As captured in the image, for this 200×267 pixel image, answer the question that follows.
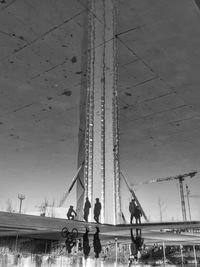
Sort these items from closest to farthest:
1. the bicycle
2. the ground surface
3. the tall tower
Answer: the bicycle
the tall tower
the ground surface

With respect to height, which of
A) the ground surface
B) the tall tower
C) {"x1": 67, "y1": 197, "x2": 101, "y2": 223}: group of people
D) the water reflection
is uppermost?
the ground surface

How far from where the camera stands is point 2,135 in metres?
4.12

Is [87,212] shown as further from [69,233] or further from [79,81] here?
[79,81]

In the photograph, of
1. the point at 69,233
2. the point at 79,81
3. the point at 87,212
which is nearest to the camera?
the point at 69,233

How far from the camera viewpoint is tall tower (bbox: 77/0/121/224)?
6.22 ft

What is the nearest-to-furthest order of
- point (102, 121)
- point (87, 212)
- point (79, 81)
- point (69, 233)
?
point (69, 233)
point (87, 212)
point (102, 121)
point (79, 81)

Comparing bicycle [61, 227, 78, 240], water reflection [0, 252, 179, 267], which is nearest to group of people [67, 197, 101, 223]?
bicycle [61, 227, 78, 240]

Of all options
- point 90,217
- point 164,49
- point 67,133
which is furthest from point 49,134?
point 90,217

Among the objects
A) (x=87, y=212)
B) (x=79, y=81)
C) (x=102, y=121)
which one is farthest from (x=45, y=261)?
(x=79, y=81)

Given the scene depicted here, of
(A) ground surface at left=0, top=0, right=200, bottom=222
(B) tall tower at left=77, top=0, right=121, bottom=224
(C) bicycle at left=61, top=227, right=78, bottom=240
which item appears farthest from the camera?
(A) ground surface at left=0, top=0, right=200, bottom=222

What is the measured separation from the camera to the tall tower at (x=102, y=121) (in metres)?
1.90

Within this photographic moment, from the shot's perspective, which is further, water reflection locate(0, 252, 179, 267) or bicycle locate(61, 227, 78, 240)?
water reflection locate(0, 252, 179, 267)

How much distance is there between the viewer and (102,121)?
2.11m

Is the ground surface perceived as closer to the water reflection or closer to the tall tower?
the tall tower
